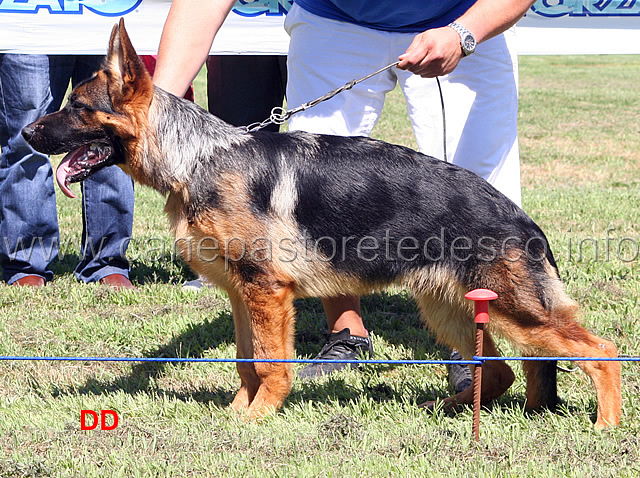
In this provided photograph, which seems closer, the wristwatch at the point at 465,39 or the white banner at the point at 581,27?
the wristwatch at the point at 465,39

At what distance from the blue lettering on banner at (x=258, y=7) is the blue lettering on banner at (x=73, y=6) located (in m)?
0.85

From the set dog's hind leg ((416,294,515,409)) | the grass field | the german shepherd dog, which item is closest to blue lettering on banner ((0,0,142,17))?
the grass field

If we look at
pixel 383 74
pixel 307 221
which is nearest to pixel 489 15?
pixel 383 74

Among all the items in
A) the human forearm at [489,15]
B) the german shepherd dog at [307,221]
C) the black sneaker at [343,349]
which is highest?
the human forearm at [489,15]

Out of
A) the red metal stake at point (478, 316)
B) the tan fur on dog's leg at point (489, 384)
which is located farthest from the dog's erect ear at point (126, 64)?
the tan fur on dog's leg at point (489, 384)

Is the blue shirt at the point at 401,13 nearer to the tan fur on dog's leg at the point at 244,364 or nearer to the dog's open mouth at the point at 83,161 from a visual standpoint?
the dog's open mouth at the point at 83,161

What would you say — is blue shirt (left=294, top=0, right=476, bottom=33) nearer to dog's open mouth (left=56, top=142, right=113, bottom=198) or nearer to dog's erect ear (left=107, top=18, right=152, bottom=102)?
dog's erect ear (left=107, top=18, right=152, bottom=102)

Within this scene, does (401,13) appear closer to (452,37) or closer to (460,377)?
(452,37)

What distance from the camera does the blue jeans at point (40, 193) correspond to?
211 inches

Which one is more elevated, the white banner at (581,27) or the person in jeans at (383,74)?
the white banner at (581,27)

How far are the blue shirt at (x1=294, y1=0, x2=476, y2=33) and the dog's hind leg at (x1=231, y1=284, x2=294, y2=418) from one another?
1.48 meters

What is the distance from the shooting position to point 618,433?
3.15 m

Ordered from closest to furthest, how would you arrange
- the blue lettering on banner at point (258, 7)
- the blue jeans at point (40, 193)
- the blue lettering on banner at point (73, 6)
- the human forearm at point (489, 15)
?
the human forearm at point (489, 15), the blue jeans at point (40, 193), the blue lettering on banner at point (73, 6), the blue lettering on banner at point (258, 7)

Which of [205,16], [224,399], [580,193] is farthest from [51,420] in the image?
[580,193]
